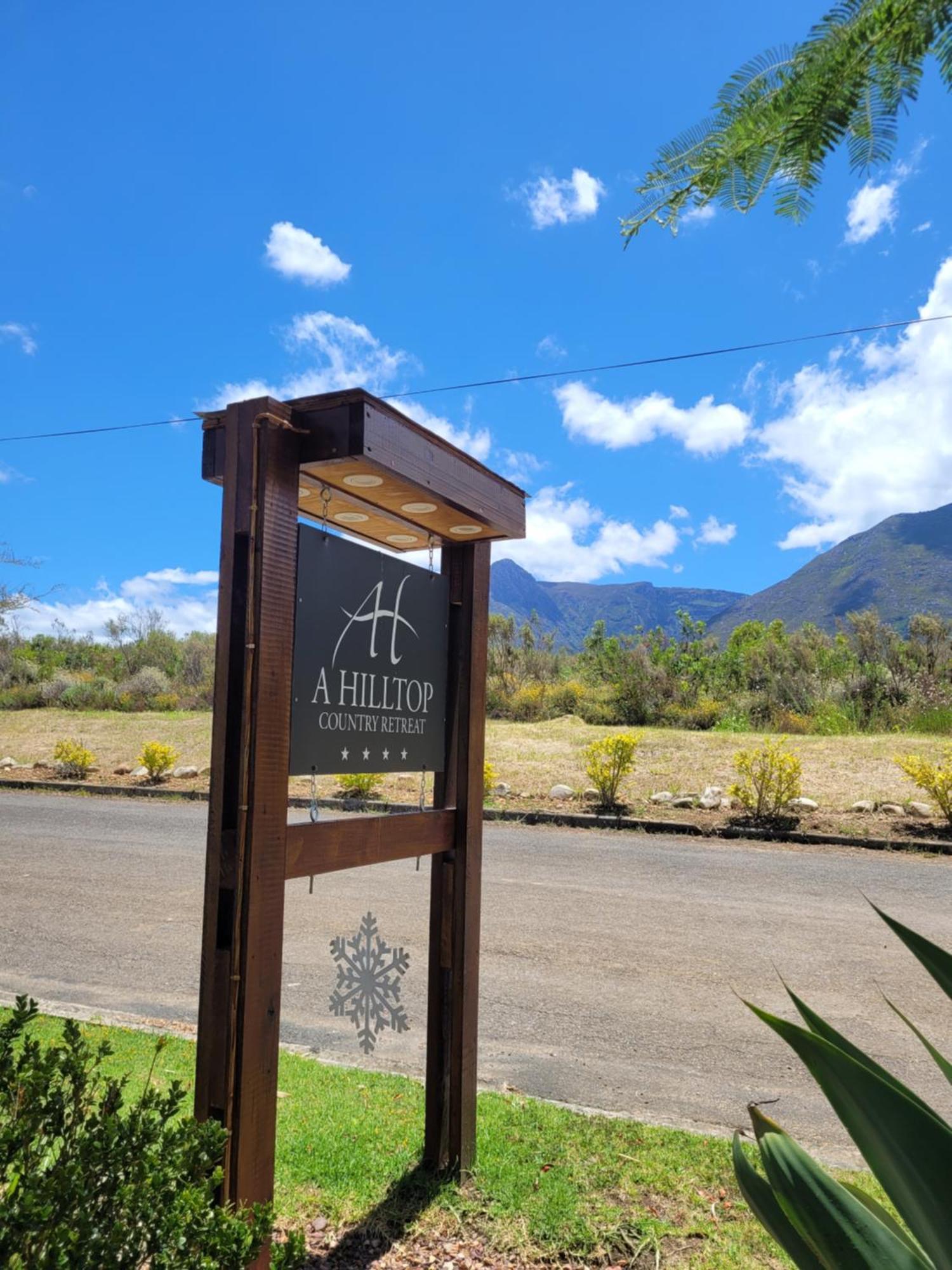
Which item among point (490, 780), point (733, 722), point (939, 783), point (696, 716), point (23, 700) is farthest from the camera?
point (23, 700)

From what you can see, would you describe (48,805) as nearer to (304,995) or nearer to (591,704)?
(304,995)

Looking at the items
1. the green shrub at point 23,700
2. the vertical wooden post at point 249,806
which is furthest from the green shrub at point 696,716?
the green shrub at point 23,700

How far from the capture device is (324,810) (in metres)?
12.0

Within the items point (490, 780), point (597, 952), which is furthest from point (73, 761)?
point (597, 952)

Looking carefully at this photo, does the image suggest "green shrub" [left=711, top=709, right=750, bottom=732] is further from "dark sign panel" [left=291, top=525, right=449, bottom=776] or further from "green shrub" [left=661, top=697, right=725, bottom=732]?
"dark sign panel" [left=291, top=525, right=449, bottom=776]

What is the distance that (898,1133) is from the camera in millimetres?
1293

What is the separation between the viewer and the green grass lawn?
2.73m

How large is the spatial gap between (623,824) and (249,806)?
9556mm

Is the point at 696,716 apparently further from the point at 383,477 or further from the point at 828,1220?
the point at 828,1220

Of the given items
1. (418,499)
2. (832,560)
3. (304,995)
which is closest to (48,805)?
(304,995)

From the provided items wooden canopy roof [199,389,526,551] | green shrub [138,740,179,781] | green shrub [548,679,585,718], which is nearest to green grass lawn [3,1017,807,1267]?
wooden canopy roof [199,389,526,551]

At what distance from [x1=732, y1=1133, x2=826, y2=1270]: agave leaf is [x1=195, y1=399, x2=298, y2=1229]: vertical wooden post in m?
1.21

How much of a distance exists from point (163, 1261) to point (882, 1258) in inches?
42.5

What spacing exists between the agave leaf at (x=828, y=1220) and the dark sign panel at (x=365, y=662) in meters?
1.51
